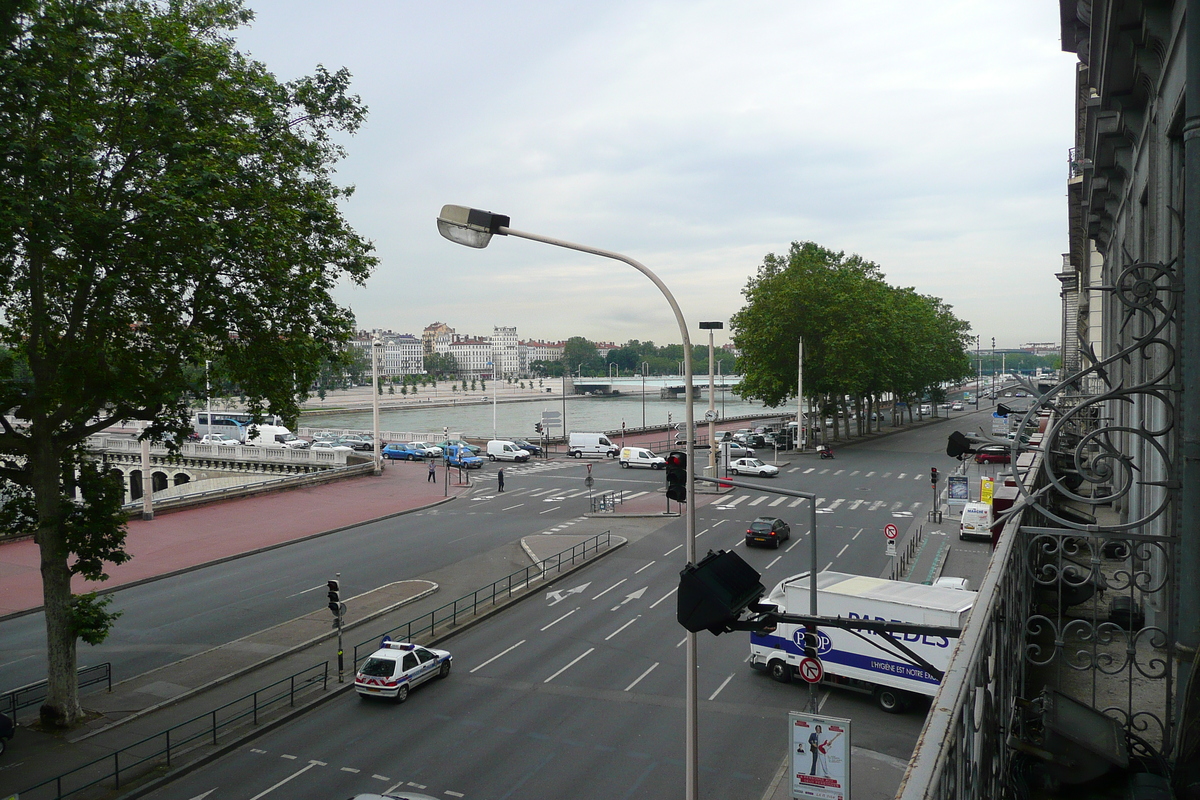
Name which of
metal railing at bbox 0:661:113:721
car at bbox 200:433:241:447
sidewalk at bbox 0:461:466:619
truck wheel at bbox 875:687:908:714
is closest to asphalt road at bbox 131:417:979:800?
truck wheel at bbox 875:687:908:714

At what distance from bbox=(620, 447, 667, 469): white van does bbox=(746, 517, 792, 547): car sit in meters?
23.8

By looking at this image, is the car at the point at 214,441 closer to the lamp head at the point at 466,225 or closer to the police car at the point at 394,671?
the police car at the point at 394,671

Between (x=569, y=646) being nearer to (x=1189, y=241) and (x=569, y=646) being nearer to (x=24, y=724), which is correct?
(x=24, y=724)

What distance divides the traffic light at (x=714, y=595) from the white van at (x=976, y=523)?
29.4 meters

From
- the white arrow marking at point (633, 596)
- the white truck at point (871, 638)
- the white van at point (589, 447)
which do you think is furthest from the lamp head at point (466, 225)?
the white van at point (589, 447)

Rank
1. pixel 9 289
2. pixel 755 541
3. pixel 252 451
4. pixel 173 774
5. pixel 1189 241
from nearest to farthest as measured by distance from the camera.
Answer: pixel 1189 241 → pixel 173 774 → pixel 9 289 → pixel 755 541 → pixel 252 451

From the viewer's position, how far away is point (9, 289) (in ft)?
48.8

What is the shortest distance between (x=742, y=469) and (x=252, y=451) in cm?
3435

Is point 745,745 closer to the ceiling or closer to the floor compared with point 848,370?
closer to the floor

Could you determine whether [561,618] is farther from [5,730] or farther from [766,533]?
[5,730]

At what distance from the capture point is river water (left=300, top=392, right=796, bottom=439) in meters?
94.6

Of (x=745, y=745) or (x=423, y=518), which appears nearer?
(x=745, y=745)

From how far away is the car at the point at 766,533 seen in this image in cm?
3036

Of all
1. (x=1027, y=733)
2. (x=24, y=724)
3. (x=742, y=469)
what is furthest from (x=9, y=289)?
(x=742, y=469)
